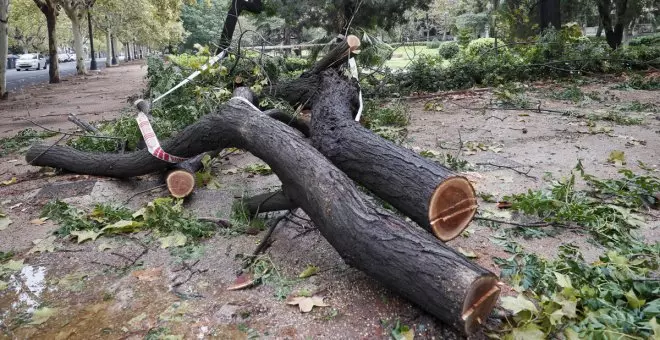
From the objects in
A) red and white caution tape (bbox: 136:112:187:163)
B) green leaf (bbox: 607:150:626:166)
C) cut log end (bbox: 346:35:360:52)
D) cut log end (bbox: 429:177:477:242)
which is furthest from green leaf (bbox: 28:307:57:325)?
green leaf (bbox: 607:150:626:166)

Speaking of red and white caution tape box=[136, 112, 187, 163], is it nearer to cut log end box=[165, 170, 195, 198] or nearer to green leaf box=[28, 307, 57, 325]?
cut log end box=[165, 170, 195, 198]

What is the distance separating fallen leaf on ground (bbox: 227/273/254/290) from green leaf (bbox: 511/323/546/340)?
144 centimetres

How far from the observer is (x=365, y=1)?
1059cm

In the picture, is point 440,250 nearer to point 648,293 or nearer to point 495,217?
point 648,293

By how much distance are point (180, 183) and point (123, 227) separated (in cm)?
73

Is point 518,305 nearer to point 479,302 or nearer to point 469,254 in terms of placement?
point 479,302

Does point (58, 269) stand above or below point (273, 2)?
below

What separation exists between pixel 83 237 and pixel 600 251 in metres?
3.60

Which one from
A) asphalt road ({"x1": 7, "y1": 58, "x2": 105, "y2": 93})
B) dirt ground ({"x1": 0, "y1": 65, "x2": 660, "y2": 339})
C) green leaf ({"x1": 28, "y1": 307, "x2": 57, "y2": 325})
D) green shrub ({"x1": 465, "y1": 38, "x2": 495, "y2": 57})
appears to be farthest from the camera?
asphalt road ({"x1": 7, "y1": 58, "x2": 105, "y2": 93})

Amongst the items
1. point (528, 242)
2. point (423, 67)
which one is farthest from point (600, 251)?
point (423, 67)

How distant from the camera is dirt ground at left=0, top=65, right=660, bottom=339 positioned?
2305 mm

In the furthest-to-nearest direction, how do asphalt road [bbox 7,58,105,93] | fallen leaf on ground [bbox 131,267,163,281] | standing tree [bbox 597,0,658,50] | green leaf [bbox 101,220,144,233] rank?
asphalt road [bbox 7,58,105,93] → standing tree [bbox 597,0,658,50] → green leaf [bbox 101,220,144,233] → fallen leaf on ground [bbox 131,267,163,281]

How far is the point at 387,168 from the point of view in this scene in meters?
3.00

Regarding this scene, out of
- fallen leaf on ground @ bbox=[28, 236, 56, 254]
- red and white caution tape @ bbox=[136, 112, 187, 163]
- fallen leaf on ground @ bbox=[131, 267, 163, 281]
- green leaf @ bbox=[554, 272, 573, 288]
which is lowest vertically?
fallen leaf on ground @ bbox=[131, 267, 163, 281]
